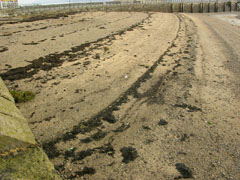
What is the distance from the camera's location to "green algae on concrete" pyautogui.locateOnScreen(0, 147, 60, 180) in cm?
243

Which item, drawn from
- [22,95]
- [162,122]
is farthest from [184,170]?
[22,95]

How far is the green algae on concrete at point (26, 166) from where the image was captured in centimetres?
243

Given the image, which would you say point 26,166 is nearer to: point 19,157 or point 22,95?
point 19,157

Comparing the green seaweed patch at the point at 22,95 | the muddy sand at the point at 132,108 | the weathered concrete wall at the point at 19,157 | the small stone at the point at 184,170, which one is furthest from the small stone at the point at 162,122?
the green seaweed patch at the point at 22,95

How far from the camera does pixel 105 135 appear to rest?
4.79m

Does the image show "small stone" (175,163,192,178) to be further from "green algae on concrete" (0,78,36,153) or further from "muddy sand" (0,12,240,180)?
"green algae on concrete" (0,78,36,153)

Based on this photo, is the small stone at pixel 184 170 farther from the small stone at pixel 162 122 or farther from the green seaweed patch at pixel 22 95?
the green seaweed patch at pixel 22 95

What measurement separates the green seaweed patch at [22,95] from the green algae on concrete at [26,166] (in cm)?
358

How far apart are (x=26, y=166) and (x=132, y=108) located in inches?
141

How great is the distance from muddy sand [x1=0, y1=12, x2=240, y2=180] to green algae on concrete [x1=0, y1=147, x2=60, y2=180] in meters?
1.01

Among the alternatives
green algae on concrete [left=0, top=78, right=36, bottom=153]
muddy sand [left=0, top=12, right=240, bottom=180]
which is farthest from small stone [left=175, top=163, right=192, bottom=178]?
green algae on concrete [left=0, top=78, right=36, bottom=153]

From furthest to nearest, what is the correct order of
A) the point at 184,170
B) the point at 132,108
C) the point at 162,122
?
the point at 132,108 → the point at 162,122 → the point at 184,170

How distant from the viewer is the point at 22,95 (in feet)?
20.5

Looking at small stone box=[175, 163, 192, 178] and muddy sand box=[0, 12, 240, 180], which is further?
muddy sand box=[0, 12, 240, 180]
